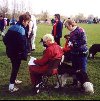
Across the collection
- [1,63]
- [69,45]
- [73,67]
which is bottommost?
[1,63]

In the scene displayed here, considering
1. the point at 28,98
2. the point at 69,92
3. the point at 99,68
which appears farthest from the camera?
the point at 99,68

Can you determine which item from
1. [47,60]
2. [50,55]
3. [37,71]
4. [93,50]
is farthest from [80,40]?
[93,50]

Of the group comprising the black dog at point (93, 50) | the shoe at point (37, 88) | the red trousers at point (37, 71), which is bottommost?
the black dog at point (93, 50)

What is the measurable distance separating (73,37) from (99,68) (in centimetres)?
378

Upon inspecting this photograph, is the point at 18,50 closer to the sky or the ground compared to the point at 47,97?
closer to the sky

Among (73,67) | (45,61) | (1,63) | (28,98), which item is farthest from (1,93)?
(1,63)

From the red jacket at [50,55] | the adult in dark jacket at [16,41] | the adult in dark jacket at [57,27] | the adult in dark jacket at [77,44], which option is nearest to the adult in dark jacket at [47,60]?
the red jacket at [50,55]

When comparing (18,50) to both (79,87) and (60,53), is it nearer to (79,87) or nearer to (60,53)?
(60,53)

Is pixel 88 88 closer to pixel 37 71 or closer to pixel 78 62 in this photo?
pixel 78 62

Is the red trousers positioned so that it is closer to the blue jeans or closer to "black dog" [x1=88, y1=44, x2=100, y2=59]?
the blue jeans

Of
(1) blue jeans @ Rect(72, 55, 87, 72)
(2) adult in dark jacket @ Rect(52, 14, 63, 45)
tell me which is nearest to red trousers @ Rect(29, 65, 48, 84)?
A: (1) blue jeans @ Rect(72, 55, 87, 72)

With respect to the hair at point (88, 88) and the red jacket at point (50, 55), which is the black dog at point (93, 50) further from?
the red jacket at point (50, 55)

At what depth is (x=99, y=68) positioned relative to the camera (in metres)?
12.6

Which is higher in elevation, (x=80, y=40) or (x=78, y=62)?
(x=80, y=40)
